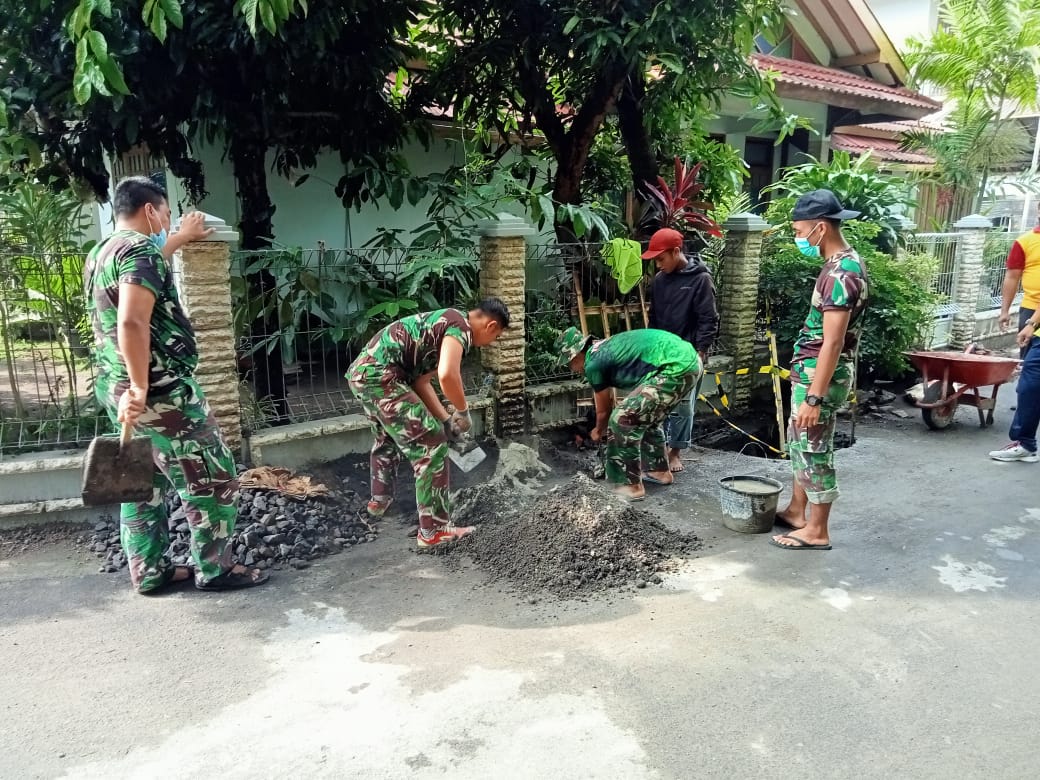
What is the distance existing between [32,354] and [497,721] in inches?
153

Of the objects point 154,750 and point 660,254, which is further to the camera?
point 660,254

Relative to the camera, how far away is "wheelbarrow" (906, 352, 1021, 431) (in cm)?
672

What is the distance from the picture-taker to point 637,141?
7.25 meters

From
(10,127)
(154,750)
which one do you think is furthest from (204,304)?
(154,750)

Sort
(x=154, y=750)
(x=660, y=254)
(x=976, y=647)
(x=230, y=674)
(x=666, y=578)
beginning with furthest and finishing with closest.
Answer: (x=660, y=254) → (x=666, y=578) → (x=976, y=647) → (x=230, y=674) → (x=154, y=750)

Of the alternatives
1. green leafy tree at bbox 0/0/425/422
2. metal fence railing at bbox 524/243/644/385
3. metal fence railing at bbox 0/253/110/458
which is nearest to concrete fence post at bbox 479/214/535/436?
metal fence railing at bbox 524/243/644/385

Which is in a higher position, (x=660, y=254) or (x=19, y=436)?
(x=660, y=254)

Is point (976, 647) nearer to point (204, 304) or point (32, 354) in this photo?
point (204, 304)

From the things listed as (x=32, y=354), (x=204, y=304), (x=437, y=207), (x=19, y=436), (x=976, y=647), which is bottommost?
(x=976, y=647)

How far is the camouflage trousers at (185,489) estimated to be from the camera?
11.6 ft

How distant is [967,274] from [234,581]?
32.5 feet

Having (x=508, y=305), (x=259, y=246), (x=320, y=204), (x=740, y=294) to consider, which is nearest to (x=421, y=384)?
(x=508, y=305)

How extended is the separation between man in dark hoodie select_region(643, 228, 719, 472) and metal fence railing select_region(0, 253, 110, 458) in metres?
3.86

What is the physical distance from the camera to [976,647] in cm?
335
